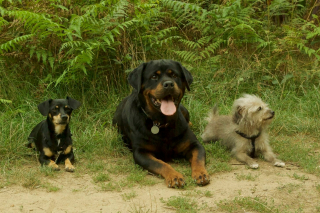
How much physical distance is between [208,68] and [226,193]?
4.24 metres

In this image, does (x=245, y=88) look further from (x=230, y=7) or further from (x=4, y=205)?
(x=4, y=205)

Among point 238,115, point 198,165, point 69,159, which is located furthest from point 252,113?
point 69,159

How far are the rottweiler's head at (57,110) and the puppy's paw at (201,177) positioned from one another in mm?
1768

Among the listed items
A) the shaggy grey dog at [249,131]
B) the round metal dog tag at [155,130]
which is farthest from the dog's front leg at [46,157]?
the shaggy grey dog at [249,131]

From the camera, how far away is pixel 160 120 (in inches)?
197

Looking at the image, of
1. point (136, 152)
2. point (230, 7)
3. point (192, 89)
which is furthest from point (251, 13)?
point (136, 152)

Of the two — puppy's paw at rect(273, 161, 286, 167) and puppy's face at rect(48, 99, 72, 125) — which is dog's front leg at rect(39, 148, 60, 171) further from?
puppy's paw at rect(273, 161, 286, 167)

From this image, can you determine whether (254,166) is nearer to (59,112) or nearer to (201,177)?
(201,177)

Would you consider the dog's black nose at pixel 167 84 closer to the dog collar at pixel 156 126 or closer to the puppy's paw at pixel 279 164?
the dog collar at pixel 156 126

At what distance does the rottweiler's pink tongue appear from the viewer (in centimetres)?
476

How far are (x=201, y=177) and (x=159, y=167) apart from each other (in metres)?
0.53

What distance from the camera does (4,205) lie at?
3861 mm

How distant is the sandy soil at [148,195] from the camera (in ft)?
12.3

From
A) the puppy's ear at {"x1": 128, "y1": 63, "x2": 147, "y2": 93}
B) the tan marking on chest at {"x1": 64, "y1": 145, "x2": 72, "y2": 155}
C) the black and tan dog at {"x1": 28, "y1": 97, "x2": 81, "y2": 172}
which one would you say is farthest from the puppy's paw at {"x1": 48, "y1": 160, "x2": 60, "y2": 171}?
the puppy's ear at {"x1": 128, "y1": 63, "x2": 147, "y2": 93}
